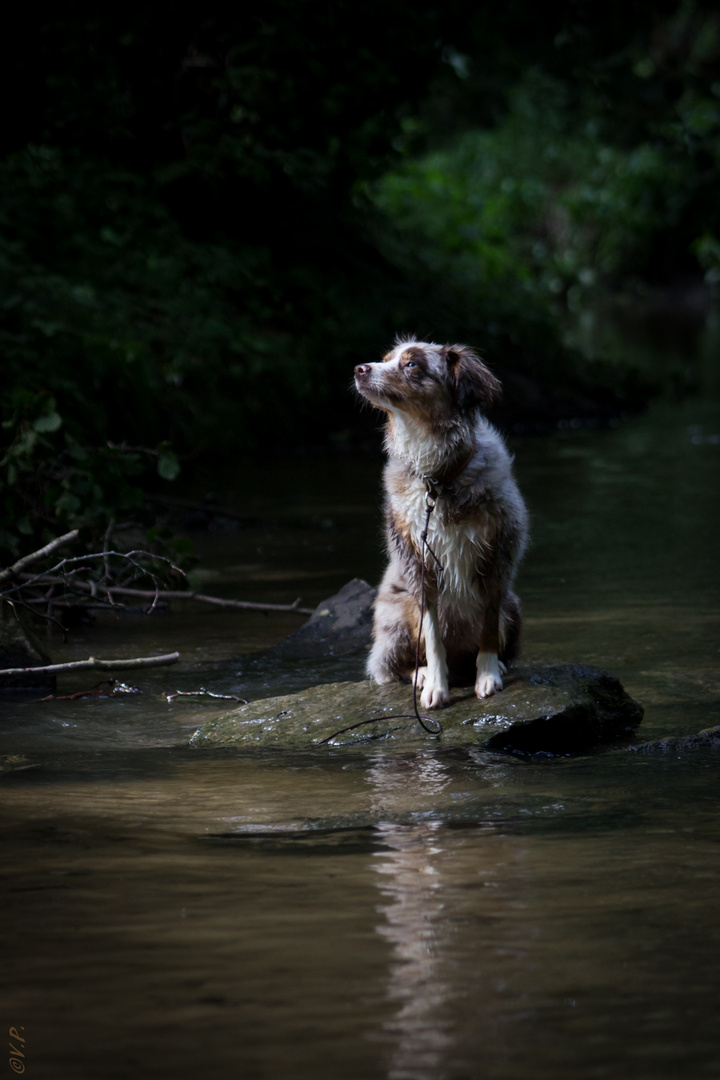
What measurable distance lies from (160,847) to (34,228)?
1096 cm

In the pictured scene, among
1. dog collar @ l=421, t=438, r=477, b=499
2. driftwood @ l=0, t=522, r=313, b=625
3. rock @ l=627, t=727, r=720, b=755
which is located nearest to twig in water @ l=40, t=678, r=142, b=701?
driftwood @ l=0, t=522, r=313, b=625

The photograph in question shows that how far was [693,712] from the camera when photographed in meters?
5.76

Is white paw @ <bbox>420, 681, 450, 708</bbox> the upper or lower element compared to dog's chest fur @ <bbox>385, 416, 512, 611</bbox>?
lower

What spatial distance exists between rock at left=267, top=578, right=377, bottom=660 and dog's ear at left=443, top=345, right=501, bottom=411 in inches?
84.9

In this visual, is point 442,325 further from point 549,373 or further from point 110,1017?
point 110,1017

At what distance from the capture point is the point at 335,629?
24.4ft

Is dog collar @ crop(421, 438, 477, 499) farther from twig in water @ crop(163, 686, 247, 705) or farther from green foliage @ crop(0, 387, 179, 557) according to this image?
green foliage @ crop(0, 387, 179, 557)

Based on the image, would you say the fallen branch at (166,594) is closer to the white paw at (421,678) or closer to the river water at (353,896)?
the river water at (353,896)

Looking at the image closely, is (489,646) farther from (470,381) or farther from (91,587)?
(91,587)

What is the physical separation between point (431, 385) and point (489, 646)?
3.74ft

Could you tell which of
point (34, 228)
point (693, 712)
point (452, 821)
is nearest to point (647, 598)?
point (693, 712)

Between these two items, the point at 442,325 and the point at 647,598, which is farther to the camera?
the point at 442,325

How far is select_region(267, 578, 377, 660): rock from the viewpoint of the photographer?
7273 mm

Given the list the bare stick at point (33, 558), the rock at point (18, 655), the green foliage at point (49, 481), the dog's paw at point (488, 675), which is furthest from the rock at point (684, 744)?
the green foliage at point (49, 481)
